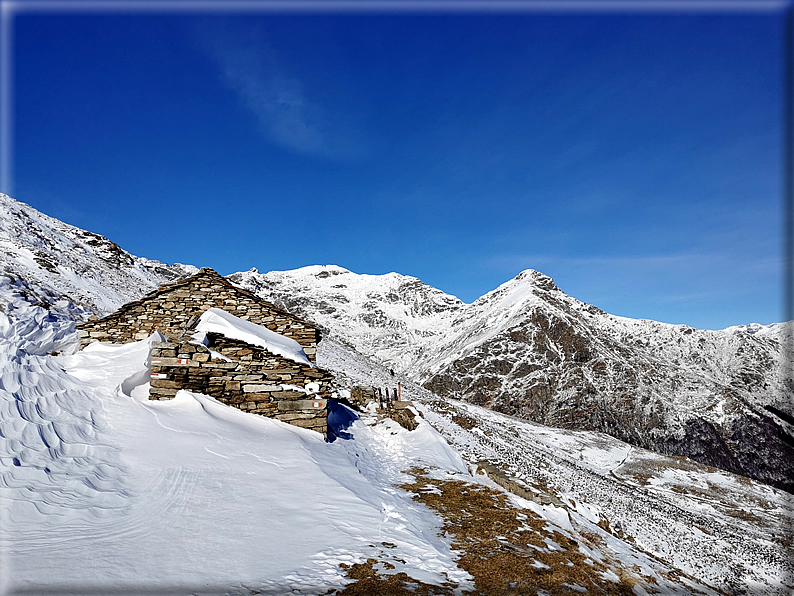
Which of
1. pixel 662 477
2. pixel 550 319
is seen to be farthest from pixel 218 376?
pixel 550 319

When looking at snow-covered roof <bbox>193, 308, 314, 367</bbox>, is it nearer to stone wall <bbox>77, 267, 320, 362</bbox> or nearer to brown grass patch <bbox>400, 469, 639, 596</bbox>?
stone wall <bbox>77, 267, 320, 362</bbox>

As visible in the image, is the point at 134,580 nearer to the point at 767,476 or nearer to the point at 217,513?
the point at 217,513

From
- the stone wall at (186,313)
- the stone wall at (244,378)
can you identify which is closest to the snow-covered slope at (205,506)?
the stone wall at (244,378)

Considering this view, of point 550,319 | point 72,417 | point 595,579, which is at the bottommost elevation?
point 595,579

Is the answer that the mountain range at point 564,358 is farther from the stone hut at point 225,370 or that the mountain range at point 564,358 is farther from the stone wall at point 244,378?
the stone wall at point 244,378

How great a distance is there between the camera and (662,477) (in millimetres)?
35062

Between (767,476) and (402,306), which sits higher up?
(402,306)

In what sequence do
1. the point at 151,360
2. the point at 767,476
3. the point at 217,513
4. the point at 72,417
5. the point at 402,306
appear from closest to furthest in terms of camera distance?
the point at 217,513
the point at 72,417
the point at 151,360
the point at 767,476
the point at 402,306

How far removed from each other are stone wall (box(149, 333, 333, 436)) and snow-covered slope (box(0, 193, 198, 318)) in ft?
53.4

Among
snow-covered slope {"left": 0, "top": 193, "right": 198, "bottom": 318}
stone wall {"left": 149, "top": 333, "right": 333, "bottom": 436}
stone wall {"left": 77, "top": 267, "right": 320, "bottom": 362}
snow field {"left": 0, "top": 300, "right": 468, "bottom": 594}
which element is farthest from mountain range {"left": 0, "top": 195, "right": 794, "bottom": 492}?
snow field {"left": 0, "top": 300, "right": 468, "bottom": 594}

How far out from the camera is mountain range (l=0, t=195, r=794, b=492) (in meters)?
37.5

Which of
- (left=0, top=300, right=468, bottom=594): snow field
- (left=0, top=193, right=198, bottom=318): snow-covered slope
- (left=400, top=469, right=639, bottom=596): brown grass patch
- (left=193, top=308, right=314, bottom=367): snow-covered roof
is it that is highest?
(left=0, top=193, right=198, bottom=318): snow-covered slope

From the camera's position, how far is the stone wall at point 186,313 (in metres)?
15.8

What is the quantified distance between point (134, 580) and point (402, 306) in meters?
144
